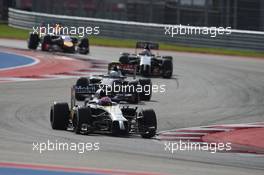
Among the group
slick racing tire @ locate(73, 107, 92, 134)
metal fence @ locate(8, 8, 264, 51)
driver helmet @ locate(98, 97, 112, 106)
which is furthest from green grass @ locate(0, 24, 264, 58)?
slick racing tire @ locate(73, 107, 92, 134)

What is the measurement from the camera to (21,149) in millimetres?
14148

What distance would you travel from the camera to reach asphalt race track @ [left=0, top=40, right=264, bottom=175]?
13375 mm

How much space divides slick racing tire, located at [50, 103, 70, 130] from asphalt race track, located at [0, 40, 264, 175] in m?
0.22

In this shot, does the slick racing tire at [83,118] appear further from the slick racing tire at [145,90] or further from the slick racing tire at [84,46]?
the slick racing tire at [84,46]

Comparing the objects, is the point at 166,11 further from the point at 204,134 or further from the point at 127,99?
the point at 204,134

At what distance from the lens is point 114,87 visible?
71.8 feet

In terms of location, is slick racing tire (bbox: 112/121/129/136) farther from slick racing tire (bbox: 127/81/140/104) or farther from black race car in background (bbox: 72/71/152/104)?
slick racing tire (bbox: 127/81/140/104)

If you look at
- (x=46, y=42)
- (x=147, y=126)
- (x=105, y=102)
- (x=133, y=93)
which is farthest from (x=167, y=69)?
(x=147, y=126)

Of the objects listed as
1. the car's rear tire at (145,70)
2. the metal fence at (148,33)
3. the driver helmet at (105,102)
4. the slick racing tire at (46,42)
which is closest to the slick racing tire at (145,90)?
the driver helmet at (105,102)

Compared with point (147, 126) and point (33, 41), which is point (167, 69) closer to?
point (33, 41)

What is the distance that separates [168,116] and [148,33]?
73.7 ft

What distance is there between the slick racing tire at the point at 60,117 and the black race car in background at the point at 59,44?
1973cm

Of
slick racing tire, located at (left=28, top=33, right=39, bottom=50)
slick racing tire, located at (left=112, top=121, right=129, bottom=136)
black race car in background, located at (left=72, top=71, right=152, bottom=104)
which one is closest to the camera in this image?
slick racing tire, located at (left=112, top=121, right=129, bottom=136)

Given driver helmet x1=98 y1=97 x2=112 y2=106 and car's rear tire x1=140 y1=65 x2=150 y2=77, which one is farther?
car's rear tire x1=140 y1=65 x2=150 y2=77
